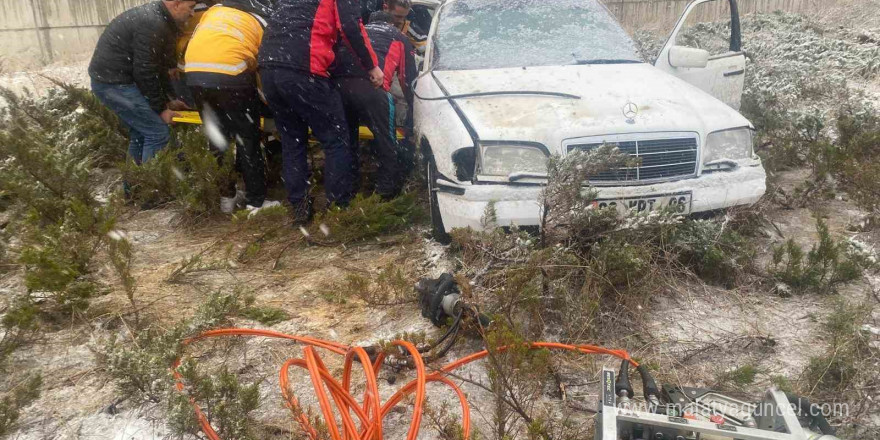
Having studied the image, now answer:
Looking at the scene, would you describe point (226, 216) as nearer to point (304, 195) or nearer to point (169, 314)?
point (304, 195)

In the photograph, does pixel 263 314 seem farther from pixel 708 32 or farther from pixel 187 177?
pixel 708 32

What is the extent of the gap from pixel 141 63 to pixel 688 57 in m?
4.22

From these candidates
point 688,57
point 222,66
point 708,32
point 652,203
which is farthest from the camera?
point 708,32

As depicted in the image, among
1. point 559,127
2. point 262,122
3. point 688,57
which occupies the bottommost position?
point 262,122

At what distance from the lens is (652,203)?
12.0 feet

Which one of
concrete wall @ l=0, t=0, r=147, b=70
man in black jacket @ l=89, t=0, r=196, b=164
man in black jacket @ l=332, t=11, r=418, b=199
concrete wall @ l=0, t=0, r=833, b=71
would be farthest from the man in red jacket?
concrete wall @ l=0, t=0, r=147, b=70

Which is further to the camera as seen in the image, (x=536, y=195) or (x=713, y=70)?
(x=713, y=70)

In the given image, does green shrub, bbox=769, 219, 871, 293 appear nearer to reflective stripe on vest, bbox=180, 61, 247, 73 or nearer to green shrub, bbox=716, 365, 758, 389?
green shrub, bbox=716, 365, 758, 389

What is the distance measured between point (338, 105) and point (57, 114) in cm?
368

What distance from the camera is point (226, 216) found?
5.09 meters

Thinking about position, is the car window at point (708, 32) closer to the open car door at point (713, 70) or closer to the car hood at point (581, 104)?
the open car door at point (713, 70)

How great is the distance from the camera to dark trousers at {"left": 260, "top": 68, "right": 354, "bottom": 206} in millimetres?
4293

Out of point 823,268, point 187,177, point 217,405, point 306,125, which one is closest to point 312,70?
point 306,125

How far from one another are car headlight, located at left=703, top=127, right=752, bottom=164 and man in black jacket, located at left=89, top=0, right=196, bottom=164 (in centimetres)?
398
